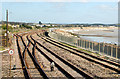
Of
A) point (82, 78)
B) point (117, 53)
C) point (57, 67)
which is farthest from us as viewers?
point (117, 53)

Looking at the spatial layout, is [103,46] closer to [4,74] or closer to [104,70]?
[104,70]

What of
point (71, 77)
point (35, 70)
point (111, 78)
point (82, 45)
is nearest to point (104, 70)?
point (111, 78)

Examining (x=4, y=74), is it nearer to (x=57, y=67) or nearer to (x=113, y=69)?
(x=57, y=67)

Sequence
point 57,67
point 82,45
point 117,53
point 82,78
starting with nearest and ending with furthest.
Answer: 1. point 82,78
2. point 57,67
3. point 117,53
4. point 82,45

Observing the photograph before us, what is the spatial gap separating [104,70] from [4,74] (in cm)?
651

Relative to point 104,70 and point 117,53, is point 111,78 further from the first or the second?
point 117,53

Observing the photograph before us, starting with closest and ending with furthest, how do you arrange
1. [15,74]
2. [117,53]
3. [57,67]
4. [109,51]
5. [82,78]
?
1. [82,78]
2. [15,74]
3. [57,67]
4. [117,53]
5. [109,51]

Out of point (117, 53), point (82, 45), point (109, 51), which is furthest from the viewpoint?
point (82, 45)

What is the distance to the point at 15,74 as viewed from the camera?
13.7m

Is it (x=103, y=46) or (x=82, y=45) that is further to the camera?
(x=82, y=45)

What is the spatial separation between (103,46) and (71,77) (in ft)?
33.5

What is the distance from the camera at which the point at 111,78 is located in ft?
41.1

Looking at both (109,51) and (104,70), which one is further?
(109,51)

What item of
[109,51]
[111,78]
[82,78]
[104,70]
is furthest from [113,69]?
[109,51]
